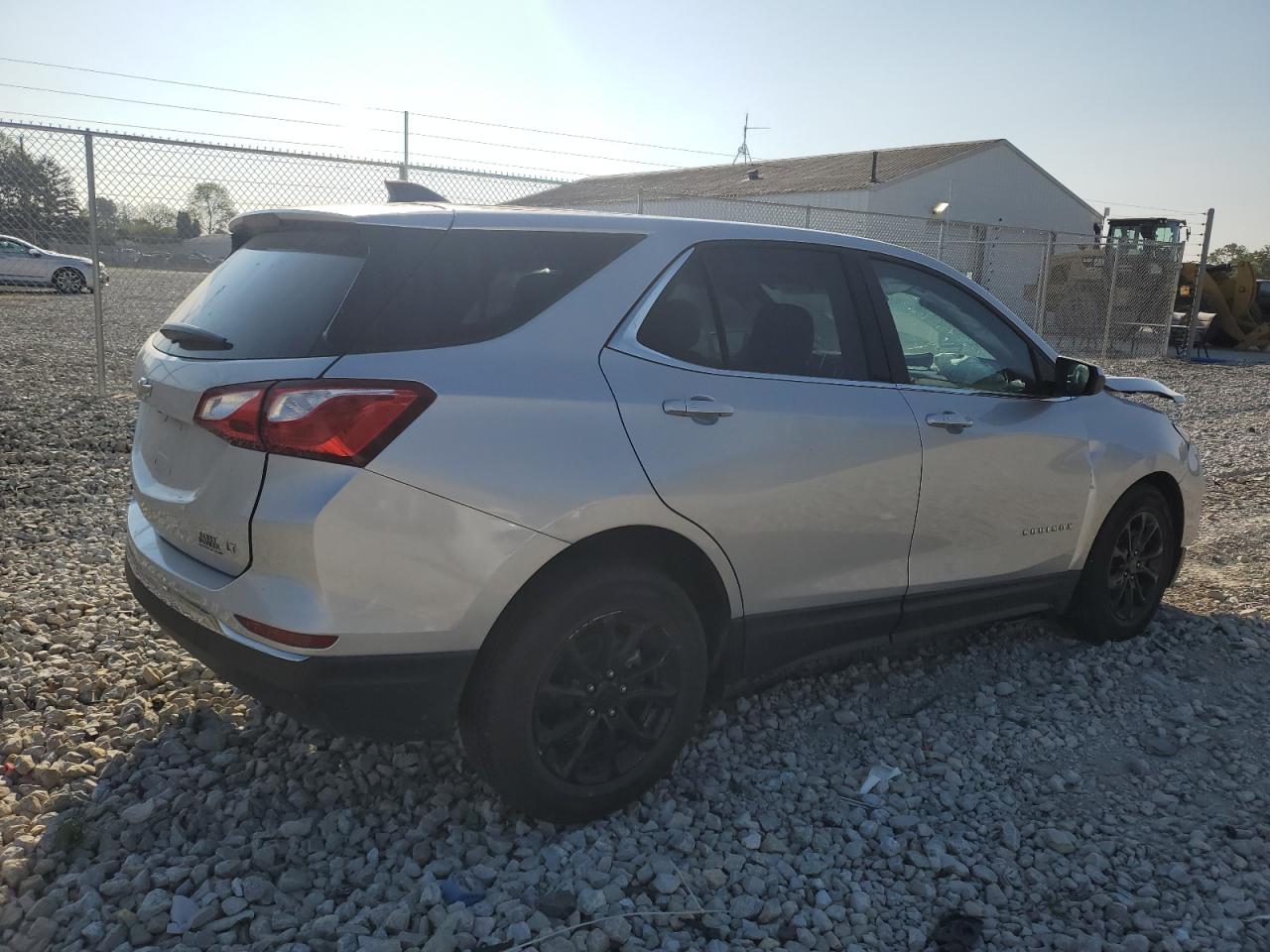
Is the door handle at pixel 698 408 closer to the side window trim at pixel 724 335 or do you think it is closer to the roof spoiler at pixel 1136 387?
the side window trim at pixel 724 335

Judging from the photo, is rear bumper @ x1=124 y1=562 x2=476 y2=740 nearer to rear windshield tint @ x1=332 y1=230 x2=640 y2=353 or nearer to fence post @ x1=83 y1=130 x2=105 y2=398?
rear windshield tint @ x1=332 y1=230 x2=640 y2=353

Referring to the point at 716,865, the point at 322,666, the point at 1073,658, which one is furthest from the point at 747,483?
the point at 1073,658

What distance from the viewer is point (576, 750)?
9.66 feet

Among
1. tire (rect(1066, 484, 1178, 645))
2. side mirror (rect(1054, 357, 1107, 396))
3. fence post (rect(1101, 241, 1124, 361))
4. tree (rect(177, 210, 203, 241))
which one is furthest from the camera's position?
fence post (rect(1101, 241, 1124, 361))

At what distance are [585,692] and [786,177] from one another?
37.5 m

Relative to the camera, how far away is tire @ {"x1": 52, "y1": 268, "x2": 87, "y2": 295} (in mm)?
21859

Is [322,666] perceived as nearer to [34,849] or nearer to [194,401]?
[194,401]

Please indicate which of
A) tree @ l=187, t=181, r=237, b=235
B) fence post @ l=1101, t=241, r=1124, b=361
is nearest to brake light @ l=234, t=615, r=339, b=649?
tree @ l=187, t=181, r=237, b=235

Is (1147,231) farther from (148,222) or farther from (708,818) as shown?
(708,818)

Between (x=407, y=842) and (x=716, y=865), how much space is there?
2.95 ft

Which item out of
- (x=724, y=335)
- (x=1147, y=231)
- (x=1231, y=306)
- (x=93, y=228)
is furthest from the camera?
(x=1147, y=231)

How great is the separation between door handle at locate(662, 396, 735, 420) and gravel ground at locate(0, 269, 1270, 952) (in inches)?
48.5

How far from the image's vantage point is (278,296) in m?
2.88

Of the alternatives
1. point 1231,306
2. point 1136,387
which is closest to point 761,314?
point 1136,387
